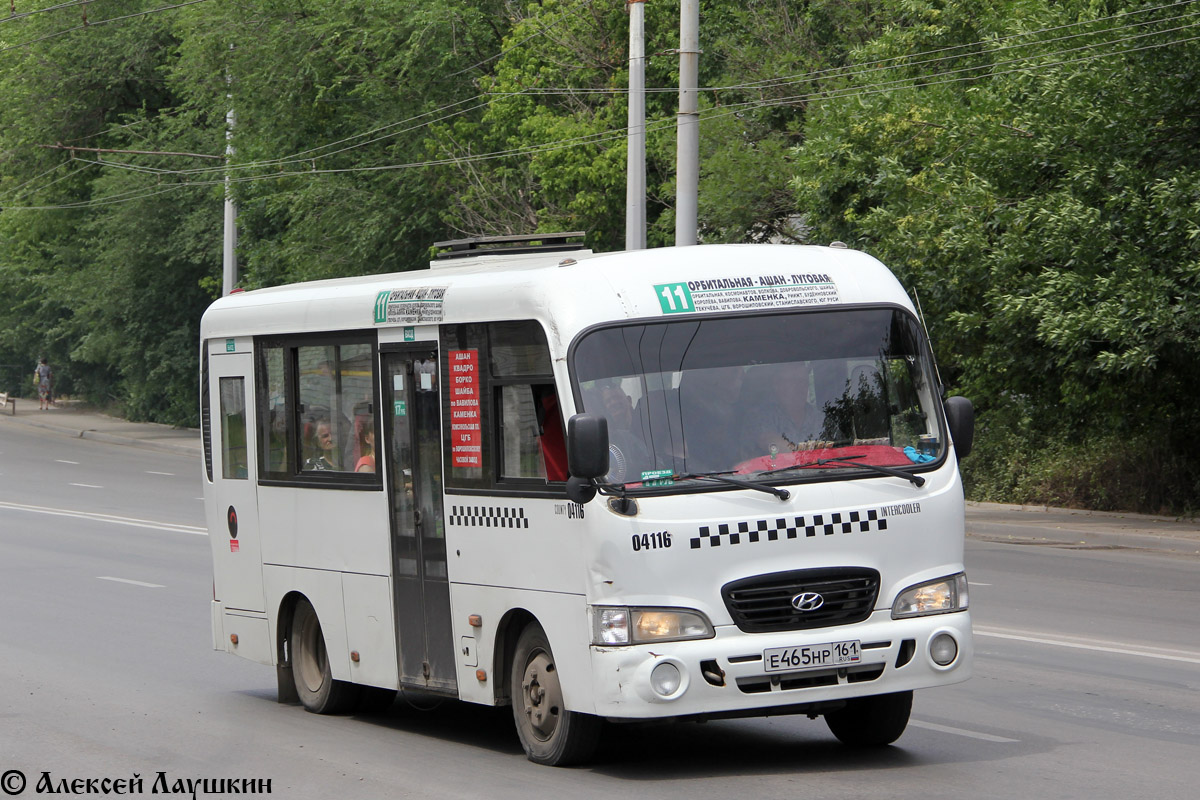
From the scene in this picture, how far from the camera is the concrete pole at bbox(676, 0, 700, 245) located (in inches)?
955

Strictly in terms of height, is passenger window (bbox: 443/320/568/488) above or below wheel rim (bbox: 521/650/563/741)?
above

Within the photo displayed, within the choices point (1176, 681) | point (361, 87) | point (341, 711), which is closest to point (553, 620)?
point (341, 711)

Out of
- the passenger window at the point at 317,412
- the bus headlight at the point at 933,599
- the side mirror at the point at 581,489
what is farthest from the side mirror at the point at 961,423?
the passenger window at the point at 317,412

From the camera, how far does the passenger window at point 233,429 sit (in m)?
11.0

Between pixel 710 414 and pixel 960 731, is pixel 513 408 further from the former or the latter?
pixel 960 731

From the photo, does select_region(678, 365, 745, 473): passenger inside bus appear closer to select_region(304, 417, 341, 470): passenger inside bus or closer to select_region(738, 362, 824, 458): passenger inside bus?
select_region(738, 362, 824, 458): passenger inside bus

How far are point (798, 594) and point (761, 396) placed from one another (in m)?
0.98

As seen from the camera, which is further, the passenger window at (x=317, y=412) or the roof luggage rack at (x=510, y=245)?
the roof luggage rack at (x=510, y=245)

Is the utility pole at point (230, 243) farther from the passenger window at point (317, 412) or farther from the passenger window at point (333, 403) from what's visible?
the passenger window at point (333, 403)

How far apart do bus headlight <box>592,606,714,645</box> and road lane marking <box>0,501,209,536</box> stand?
14784mm

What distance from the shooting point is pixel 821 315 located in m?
8.34

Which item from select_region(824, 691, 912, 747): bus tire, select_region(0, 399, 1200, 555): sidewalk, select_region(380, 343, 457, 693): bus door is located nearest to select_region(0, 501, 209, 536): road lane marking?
select_region(0, 399, 1200, 555): sidewalk

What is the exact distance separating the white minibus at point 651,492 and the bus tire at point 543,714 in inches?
0.6

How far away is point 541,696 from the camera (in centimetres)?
822
